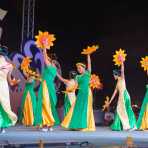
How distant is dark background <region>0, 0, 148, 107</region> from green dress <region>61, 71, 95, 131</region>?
76.0 inches

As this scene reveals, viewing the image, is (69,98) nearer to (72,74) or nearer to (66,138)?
(72,74)

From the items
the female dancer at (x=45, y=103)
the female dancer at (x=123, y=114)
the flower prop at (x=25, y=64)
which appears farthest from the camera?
the flower prop at (x=25, y=64)

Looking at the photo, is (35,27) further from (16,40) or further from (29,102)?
(29,102)

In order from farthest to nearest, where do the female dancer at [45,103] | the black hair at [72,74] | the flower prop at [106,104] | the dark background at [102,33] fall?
the dark background at [102,33] → the flower prop at [106,104] → the black hair at [72,74] → the female dancer at [45,103]

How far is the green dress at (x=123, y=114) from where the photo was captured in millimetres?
9836

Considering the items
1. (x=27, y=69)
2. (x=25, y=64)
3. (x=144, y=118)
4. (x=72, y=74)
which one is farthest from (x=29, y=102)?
(x=144, y=118)

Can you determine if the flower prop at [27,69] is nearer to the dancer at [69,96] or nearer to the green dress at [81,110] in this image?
the dancer at [69,96]

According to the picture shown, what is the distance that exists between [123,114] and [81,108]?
0.92 metres

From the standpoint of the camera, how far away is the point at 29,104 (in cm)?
1004

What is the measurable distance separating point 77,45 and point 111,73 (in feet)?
2.99

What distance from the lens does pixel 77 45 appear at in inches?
446

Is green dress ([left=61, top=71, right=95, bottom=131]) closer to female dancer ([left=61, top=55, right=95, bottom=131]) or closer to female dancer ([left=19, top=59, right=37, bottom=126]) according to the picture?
female dancer ([left=61, top=55, right=95, bottom=131])

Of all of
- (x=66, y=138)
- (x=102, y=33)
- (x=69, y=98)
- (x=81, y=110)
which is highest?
(x=102, y=33)

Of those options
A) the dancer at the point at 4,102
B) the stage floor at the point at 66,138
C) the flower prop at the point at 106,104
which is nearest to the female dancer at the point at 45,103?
the stage floor at the point at 66,138
